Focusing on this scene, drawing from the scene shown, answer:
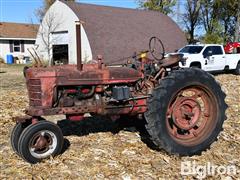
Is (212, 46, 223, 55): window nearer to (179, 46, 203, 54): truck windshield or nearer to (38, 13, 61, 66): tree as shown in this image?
(179, 46, 203, 54): truck windshield

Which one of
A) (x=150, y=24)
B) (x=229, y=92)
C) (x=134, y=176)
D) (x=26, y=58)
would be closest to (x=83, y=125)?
(x=134, y=176)

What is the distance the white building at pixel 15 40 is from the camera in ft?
126

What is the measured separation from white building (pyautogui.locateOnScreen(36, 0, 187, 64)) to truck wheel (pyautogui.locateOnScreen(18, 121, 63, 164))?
21126mm

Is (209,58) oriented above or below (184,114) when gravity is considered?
above

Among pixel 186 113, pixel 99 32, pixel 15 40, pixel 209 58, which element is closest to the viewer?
pixel 186 113

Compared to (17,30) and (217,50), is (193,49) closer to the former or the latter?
(217,50)

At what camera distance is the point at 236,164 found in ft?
16.3

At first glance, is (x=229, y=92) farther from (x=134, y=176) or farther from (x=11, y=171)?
(x=11, y=171)

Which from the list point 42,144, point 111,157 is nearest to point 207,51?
point 111,157

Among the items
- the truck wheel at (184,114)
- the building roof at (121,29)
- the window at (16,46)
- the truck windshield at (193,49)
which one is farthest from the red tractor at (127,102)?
the window at (16,46)

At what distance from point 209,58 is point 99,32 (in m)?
13.0

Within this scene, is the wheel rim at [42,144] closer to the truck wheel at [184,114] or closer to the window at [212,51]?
the truck wheel at [184,114]

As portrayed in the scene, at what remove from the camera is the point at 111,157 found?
5141 millimetres

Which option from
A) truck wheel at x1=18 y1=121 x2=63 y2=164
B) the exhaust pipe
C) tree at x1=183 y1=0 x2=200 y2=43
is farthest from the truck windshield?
tree at x1=183 y1=0 x2=200 y2=43
